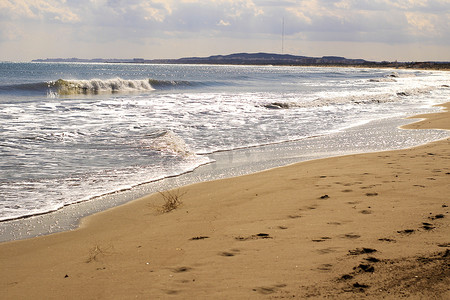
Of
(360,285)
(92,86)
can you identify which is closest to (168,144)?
→ (360,285)

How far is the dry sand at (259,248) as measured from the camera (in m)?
3.39

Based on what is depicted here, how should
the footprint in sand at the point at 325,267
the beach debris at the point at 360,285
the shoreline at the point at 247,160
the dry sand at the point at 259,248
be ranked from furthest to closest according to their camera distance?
1. the shoreline at the point at 247,160
2. the footprint in sand at the point at 325,267
3. the dry sand at the point at 259,248
4. the beach debris at the point at 360,285

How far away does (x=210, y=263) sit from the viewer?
3957 mm

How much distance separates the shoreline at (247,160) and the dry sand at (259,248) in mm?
346

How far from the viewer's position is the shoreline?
5641mm

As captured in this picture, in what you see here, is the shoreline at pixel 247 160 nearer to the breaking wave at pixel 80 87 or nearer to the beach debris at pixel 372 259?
the beach debris at pixel 372 259

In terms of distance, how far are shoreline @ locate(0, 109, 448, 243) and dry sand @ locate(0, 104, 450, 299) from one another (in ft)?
1.13

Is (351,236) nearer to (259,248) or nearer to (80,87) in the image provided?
(259,248)

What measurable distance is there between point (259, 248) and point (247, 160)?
5800 mm

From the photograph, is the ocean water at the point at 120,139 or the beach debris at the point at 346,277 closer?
the beach debris at the point at 346,277

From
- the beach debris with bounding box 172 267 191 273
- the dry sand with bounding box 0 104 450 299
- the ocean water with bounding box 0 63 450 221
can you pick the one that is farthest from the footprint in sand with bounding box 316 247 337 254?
the ocean water with bounding box 0 63 450 221

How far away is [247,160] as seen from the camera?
32.8 feet

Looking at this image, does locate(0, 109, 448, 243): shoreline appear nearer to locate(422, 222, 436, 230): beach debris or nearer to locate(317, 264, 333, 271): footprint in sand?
locate(317, 264, 333, 271): footprint in sand

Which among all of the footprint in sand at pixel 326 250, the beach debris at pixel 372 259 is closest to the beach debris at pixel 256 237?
the footprint in sand at pixel 326 250
